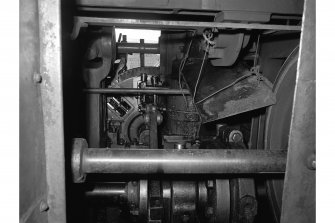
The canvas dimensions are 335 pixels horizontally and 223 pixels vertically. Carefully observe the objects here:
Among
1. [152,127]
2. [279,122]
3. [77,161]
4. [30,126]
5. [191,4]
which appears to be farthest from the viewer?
[152,127]

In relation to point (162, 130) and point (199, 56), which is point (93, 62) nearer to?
point (199, 56)

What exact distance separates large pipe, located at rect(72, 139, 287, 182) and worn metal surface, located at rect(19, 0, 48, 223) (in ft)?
0.45

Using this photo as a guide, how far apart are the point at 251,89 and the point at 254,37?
0.44m

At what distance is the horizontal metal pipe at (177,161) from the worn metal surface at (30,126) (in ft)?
0.53

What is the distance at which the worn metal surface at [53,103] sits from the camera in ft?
1.88

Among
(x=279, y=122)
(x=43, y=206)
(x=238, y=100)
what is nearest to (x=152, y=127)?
(x=238, y=100)

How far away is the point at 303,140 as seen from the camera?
661 millimetres

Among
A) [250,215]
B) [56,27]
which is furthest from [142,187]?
[56,27]

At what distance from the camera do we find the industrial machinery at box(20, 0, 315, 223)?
618mm

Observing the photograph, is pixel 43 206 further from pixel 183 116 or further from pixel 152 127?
pixel 183 116

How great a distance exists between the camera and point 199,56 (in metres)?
1.69

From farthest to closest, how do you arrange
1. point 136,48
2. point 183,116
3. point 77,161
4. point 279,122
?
point 136,48 < point 183,116 < point 279,122 < point 77,161

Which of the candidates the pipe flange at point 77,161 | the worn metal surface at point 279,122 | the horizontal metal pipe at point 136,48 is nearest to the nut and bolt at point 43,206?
the pipe flange at point 77,161

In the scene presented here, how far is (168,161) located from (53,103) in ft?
1.29
